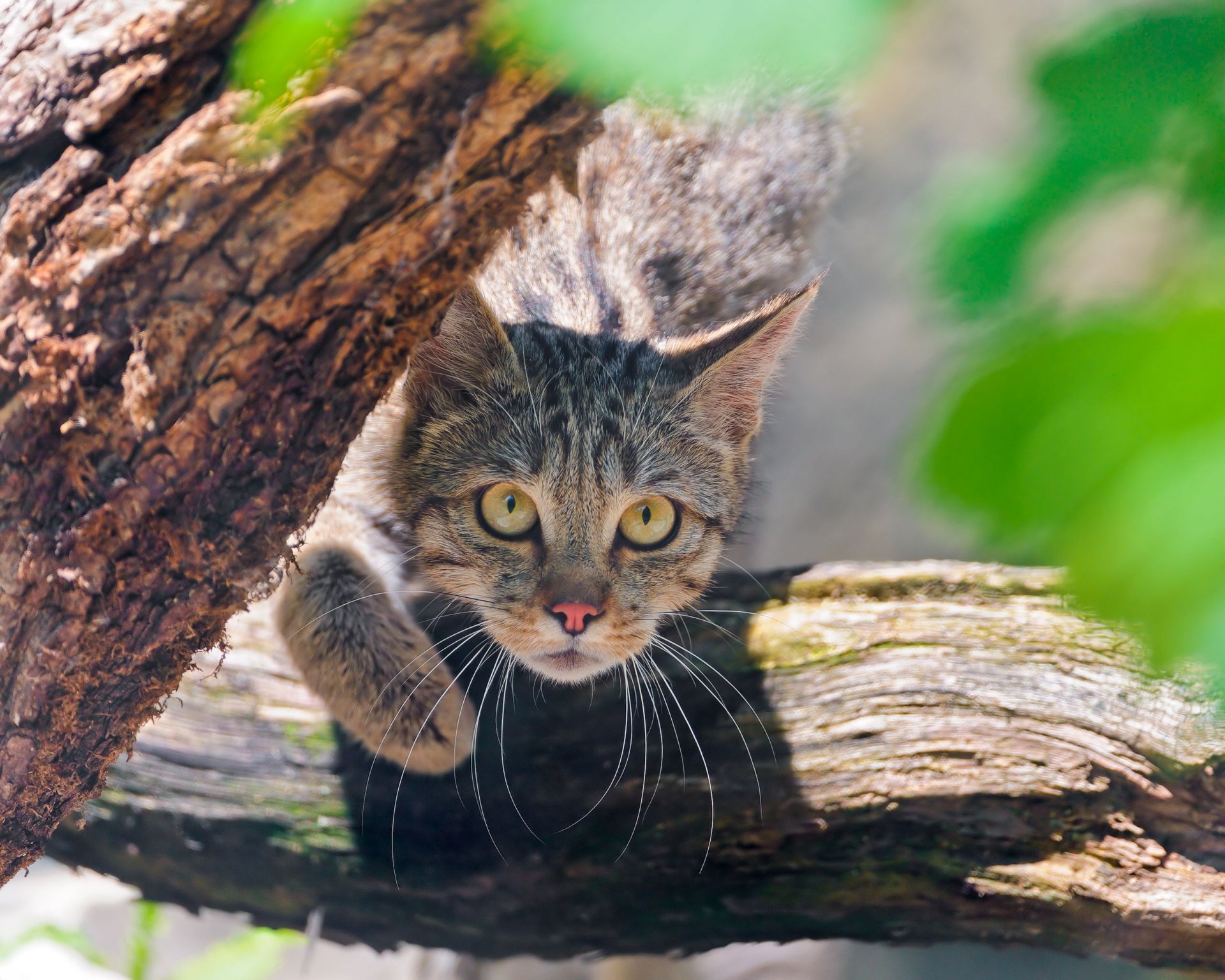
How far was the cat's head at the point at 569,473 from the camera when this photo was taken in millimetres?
2150

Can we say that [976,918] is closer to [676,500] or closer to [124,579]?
[676,500]

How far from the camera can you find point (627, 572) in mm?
2230

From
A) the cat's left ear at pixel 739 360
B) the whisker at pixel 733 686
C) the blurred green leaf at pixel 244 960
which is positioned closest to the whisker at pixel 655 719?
the whisker at pixel 733 686

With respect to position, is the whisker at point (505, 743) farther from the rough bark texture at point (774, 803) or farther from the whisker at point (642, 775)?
the whisker at point (642, 775)

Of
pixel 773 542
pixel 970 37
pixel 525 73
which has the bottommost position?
pixel 773 542

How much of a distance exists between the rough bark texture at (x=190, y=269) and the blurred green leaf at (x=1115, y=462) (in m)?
0.90

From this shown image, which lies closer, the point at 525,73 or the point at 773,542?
the point at 525,73

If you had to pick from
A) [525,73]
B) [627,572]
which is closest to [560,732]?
[627,572]

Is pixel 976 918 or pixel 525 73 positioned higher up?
pixel 525 73

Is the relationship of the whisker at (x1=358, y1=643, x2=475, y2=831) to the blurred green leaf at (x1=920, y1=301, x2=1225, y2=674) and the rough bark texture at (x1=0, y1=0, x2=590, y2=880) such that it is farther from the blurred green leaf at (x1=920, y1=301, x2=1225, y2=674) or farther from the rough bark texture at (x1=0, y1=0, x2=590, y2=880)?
the blurred green leaf at (x1=920, y1=301, x2=1225, y2=674)

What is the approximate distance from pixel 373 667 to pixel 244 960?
51.8 inches

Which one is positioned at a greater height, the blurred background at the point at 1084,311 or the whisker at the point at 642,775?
the blurred background at the point at 1084,311

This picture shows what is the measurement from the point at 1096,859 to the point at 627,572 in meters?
1.17

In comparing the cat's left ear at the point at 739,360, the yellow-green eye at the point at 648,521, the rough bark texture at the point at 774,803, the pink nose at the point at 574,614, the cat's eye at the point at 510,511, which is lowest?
the rough bark texture at the point at 774,803
